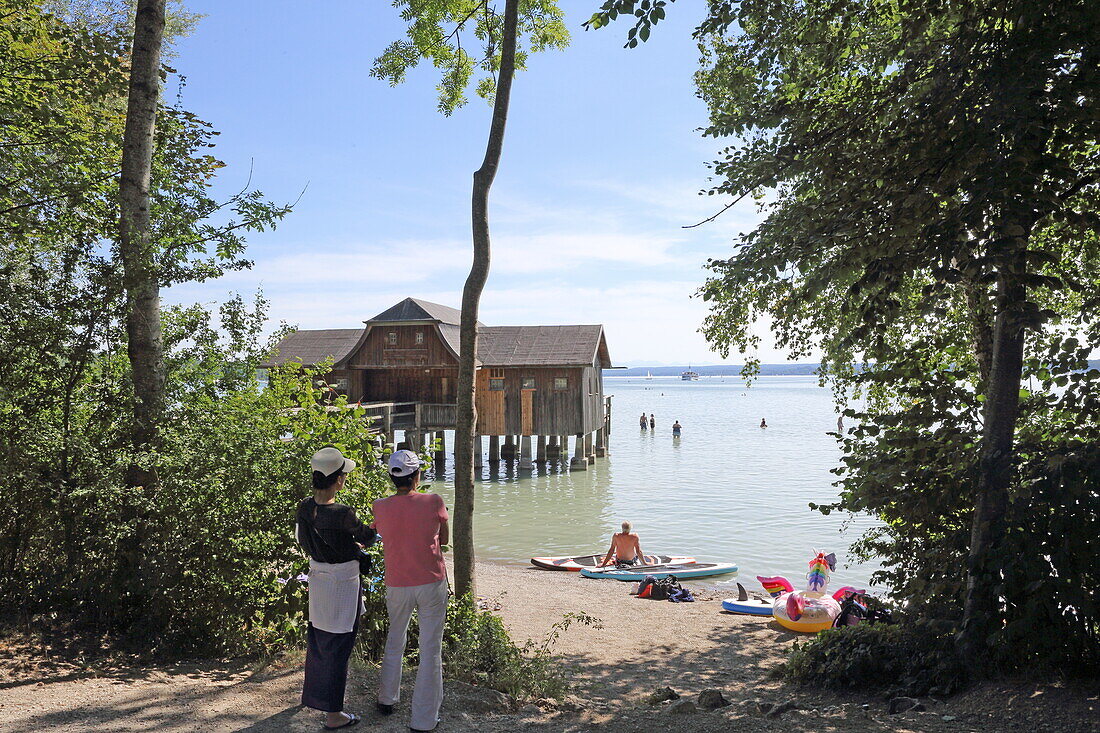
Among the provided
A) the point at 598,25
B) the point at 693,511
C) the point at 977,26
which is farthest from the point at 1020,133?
the point at 693,511

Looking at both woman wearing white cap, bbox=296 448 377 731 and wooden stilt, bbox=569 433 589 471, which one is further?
wooden stilt, bbox=569 433 589 471

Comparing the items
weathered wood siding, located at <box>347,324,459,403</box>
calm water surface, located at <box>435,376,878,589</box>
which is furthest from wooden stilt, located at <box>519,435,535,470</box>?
weathered wood siding, located at <box>347,324,459,403</box>

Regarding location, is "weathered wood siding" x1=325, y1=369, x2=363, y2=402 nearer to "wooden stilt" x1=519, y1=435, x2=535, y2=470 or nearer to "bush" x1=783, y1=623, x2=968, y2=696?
"wooden stilt" x1=519, y1=435, x2=535, y2=470

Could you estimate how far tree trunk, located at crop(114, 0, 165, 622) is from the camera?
245 inches

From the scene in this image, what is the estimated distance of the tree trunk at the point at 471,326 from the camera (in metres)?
7.95

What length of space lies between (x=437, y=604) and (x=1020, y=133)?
4.67m

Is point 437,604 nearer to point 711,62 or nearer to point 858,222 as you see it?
point 858,222

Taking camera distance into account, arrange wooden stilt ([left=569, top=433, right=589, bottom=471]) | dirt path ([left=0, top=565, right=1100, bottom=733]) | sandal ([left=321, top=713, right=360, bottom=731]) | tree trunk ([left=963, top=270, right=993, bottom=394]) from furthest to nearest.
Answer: wooden stilt ([left=569, top=433, right=589, bottom=471])
tree trunk ([left=963, top=270, right=993, bottom=394])
sandal ([left=321, top=713, right=360, bottom=731])
dirt path ([left=0, top=565, right=1100, bottom=733])

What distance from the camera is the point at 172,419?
21.3 feet

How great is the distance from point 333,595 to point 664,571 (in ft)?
46.1

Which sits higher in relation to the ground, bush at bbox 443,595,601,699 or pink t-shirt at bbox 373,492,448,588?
pink t-shirt at bbox 373,492,448,588

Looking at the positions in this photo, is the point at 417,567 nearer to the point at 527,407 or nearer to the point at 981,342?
the point at 981,342

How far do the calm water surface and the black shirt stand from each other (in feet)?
20.3

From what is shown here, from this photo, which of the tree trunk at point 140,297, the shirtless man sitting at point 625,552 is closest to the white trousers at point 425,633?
the tree trunk at point 140,297
